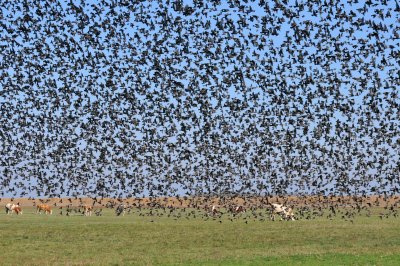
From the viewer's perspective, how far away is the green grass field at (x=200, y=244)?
36362mm

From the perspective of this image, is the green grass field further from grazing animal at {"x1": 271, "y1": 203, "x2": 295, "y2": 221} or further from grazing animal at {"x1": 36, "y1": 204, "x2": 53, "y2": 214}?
grazing animal at {"x1": 36, "y1": 204, "x2": 53, "y2": 214}

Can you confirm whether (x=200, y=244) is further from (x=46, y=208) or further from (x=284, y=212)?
(x=46, y=208)

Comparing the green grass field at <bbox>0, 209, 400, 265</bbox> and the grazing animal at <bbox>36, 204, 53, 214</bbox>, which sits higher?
the grazing animal at <bbox>36, 204, 53, 214</bbox>

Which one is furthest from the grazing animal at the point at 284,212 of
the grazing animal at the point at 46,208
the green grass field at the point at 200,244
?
the grazing animal at the point at 46,208

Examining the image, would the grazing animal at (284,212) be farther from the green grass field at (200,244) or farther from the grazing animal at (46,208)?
the grazing animal at (46,208)

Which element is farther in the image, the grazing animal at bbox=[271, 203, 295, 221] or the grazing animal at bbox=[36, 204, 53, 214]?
the grazing animal at bbox=[36, 204, 53, 214]

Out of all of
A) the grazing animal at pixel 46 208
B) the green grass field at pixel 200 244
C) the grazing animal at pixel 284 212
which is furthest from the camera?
the grazing animal at pixel 46 208

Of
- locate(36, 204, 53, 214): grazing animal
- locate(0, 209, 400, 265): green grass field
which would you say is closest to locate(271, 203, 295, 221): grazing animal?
locate(0, 209, 400, 265): green grass field

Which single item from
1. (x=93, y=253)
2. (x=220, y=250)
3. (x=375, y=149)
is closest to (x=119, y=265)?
(x=93, y=253)

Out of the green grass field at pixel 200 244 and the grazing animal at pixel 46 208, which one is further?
the grazing animal at pixel 46 208

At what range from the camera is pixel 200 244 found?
152 feet

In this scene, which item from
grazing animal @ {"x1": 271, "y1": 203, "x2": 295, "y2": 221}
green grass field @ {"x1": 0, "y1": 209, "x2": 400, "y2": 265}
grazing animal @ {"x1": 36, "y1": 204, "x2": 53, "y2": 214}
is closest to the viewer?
green grass field @ {"x1": 0, "y1": 209, "x2": 400, "y2": 265}

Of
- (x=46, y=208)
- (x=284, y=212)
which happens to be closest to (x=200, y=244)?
(x=284, y=212)

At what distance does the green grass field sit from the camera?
1432 inches
